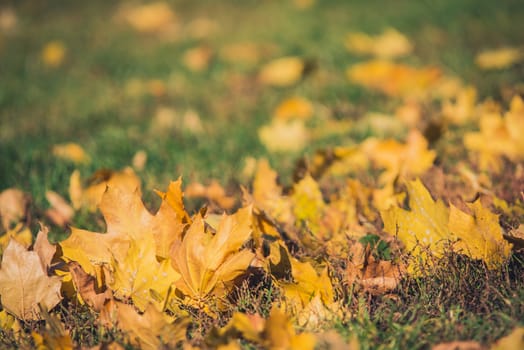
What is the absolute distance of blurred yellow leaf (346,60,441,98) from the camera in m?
2.77

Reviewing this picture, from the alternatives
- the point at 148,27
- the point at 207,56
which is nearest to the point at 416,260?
the point at 207,56

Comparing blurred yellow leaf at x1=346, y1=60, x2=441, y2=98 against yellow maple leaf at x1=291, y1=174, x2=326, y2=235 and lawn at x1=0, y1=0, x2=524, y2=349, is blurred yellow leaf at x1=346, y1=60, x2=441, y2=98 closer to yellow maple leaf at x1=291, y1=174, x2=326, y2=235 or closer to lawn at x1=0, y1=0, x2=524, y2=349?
lawn at x1=0, y1=0, x2=524, y2=349

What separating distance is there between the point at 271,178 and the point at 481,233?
0.61m

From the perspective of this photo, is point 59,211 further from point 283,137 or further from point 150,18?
point 150,18

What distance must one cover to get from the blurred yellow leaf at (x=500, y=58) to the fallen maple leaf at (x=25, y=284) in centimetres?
245

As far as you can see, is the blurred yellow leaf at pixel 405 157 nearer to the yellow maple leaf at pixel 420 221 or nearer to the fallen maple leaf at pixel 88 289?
the yellow maple leaf at pixel 420 221

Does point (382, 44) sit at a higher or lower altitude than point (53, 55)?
higher

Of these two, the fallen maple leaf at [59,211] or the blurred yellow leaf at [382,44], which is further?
the blurred yellow leaf at [382,44]

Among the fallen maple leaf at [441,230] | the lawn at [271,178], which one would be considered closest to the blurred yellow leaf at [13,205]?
the lawn at [271,178]

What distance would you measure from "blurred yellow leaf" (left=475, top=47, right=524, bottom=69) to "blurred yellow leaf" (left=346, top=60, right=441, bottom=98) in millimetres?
281

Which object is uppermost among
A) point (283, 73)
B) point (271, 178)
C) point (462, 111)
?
point (271, 178)

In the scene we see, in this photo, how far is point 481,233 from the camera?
45.8 inches

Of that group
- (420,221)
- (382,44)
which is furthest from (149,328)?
(382,44)

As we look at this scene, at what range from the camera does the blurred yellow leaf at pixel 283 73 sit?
10.1 feet
